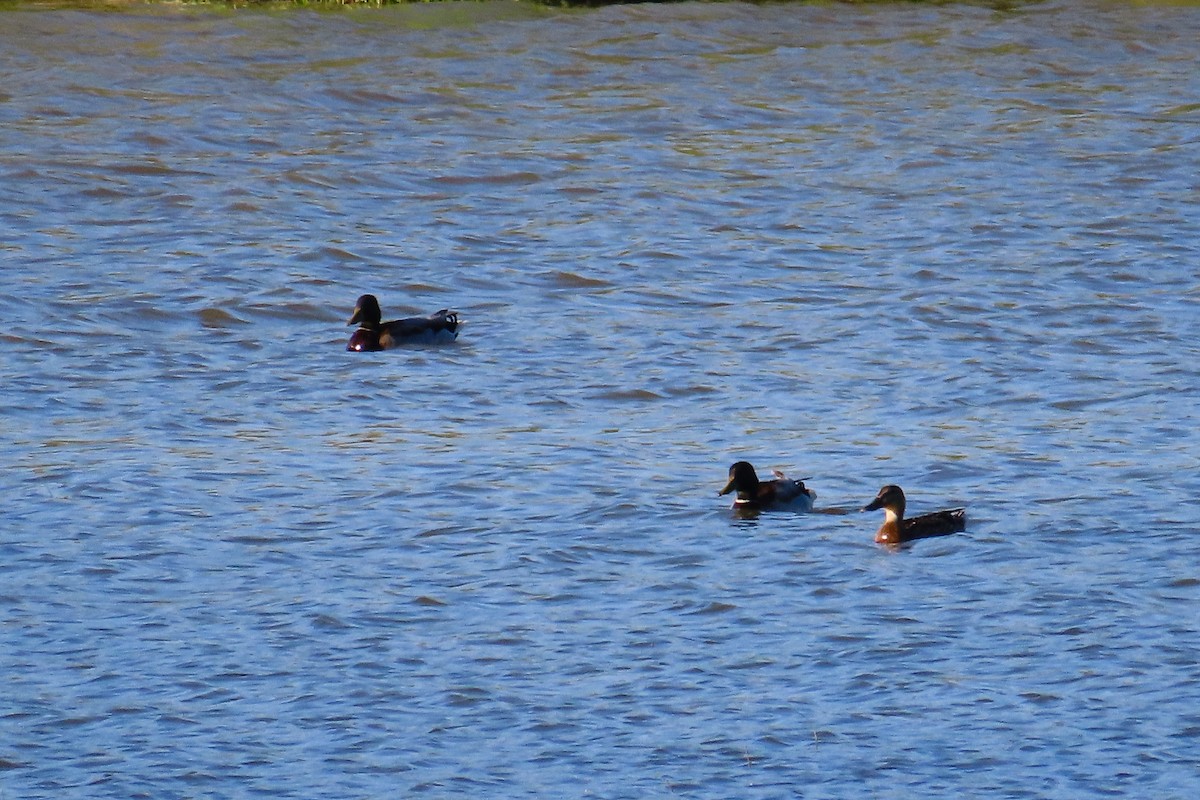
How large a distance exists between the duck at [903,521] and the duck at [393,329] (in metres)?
4.03

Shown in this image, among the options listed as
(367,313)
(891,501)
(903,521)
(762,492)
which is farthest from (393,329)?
(903,521)

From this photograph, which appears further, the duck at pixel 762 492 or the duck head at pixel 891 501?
the duck at pixel 762 492

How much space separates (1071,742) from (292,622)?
117 inches

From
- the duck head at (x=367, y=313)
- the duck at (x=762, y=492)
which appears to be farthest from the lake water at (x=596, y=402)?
the duck head at (x=367, y=313)

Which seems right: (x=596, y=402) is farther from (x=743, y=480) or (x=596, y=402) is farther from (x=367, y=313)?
(x=367, y=313)

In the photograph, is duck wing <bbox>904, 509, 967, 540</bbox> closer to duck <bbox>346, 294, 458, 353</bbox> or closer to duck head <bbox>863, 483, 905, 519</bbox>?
duck head <bbox>863, 483, 905, 519</bbox>

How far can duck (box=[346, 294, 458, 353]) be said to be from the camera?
1252 centimetres

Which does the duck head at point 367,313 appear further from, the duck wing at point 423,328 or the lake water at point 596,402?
the lake water at point 596,402

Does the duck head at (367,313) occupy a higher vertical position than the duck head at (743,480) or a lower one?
higher

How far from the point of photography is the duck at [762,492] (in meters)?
9.21

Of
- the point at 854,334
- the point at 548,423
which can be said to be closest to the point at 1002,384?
the point at 854,334

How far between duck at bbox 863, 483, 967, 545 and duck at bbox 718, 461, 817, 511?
31 cm

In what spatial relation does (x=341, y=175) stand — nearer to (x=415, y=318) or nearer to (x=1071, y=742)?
(x=415, y=318)

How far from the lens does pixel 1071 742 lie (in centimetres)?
675
